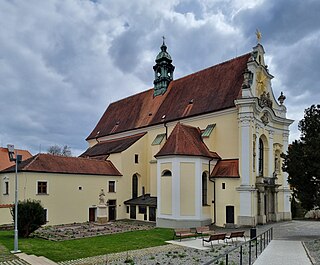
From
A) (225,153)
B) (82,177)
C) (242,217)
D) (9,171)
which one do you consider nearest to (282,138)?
(225,153)

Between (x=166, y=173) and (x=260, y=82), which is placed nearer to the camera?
(x=166, y=173)

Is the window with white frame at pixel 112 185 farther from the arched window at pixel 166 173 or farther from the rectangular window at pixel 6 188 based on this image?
the rectangular window at pixel 6 188

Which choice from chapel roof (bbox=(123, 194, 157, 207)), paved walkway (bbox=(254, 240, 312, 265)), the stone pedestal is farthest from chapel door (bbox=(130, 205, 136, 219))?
paved walkway (bbox=(254, 240, 312, 265))

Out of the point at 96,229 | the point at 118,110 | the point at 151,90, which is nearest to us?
the point at 96,229

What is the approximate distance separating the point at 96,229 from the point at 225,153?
489 inches

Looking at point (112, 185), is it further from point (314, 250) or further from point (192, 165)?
point (314, 250)

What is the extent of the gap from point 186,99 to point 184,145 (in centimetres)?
768

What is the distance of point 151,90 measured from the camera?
41688mm

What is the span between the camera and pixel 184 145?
28.3 metres

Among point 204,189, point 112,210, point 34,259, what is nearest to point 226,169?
point 204,189

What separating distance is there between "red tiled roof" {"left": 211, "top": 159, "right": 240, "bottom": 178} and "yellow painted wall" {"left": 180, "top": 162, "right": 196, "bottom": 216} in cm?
216

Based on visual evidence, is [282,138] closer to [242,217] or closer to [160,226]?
[242,217]

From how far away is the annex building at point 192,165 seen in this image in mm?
27875

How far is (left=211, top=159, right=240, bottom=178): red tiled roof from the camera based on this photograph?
2816 centimetres
